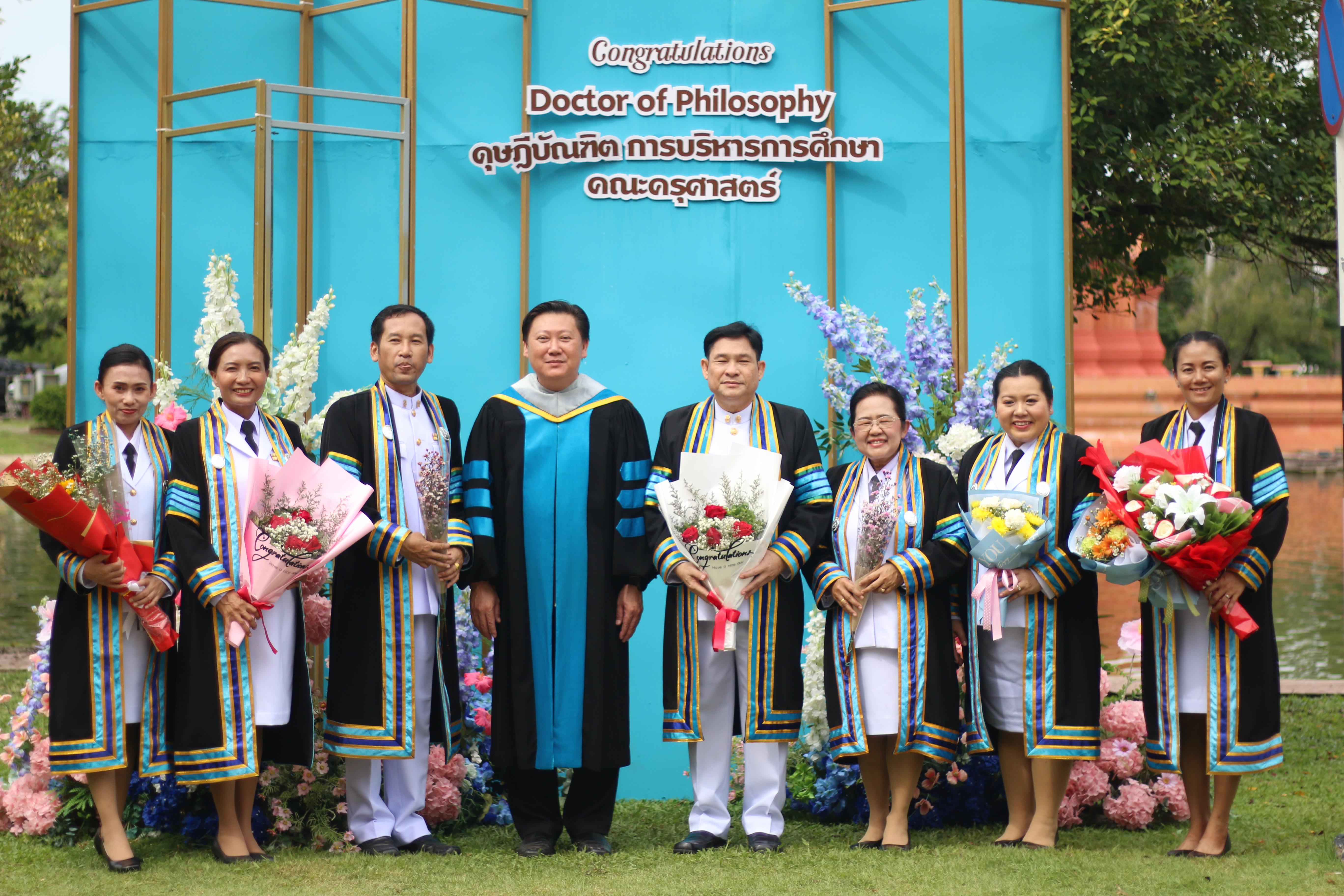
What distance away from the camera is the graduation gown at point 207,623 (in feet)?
14.1

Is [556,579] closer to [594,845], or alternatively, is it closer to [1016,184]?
[594,845]

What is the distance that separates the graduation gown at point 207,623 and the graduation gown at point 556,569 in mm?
791

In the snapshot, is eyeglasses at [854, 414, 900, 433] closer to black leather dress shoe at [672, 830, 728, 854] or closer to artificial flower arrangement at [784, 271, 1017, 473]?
artificial flower arrangement at [784, 271, 1017, 473]

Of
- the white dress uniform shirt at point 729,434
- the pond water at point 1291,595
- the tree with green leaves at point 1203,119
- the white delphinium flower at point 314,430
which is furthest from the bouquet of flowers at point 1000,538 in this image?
the tree with green leaves at point 1203,119

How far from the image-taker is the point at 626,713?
15.2ft

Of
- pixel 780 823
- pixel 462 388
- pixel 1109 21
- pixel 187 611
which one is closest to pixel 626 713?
pixel 780 823

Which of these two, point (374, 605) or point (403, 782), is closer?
point (374, 605)

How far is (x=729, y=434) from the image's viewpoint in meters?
4.64

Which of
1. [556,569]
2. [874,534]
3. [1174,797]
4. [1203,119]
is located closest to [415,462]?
[556,569]

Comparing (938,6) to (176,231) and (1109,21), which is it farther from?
(176,231)

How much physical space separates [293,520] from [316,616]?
3.04ft

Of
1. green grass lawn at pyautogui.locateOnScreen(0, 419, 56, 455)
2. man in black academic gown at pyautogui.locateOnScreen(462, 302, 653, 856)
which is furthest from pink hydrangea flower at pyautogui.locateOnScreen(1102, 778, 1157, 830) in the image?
green grass lawn at pyautogui.locateOnScreen(0, 419, 56, 455)

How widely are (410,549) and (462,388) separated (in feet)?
7.36

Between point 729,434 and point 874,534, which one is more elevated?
point 729,434
